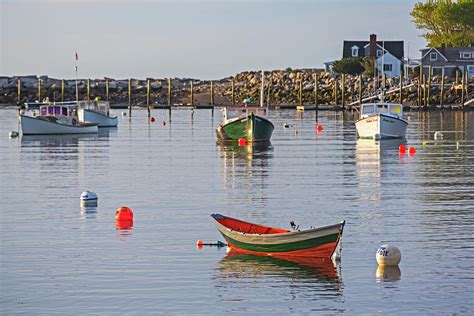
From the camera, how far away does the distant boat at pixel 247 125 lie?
6100cm

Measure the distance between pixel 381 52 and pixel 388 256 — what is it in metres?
125

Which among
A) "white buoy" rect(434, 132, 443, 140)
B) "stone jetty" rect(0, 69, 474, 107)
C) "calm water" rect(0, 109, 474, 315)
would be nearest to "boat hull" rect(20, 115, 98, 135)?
"calm water" rect(0, 109, 474, 315)

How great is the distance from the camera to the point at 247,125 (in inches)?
2413

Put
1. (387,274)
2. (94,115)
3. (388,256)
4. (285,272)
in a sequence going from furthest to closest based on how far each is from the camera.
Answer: (94,115) → (388,256) → (285,272) → (387,274)

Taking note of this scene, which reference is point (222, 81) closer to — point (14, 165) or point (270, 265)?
point (14, 165)

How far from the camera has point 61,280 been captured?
2164 centimetres

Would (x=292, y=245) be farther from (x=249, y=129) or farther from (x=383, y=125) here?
(x=383, y=125)

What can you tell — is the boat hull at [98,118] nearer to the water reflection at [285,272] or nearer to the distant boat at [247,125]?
the distant boat at [247,125]

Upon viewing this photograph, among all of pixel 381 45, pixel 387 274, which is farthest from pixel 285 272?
pixel 381 45

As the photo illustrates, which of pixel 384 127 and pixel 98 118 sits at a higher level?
pixel 98 118

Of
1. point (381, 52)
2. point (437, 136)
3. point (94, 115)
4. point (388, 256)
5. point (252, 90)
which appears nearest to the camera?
point (388, 256)

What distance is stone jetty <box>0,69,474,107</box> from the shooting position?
398 ft

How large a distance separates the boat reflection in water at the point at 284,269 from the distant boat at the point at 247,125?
124 feet

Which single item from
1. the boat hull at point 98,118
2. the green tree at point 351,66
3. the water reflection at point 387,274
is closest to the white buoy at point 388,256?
the water reflection at point 387,274
